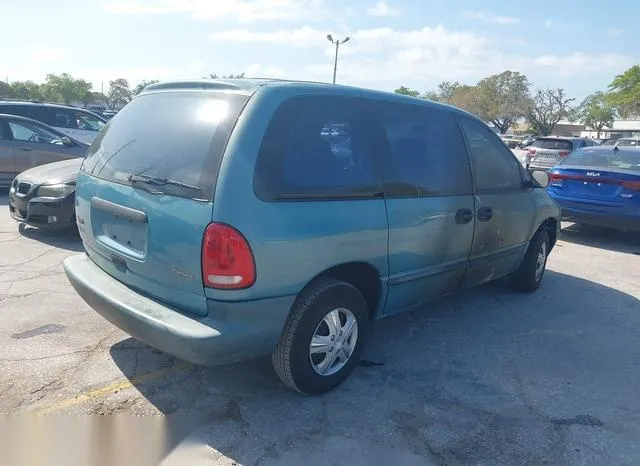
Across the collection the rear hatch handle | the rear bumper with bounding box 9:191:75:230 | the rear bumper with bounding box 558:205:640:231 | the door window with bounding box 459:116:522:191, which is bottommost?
the rear bumper with bounding box 9:191:75:230

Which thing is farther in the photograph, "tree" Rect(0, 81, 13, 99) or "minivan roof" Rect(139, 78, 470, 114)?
"tree" Rect(0, 81, 13, 99)

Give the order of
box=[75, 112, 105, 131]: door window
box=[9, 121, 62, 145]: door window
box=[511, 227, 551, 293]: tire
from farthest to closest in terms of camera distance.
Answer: box=[75, 112, 105, 131]: door window < box=[9, 121, 62, 145]: door window < box=[511, 227, 551, 293]: tire

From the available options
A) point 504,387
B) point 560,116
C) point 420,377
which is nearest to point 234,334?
point 420,377

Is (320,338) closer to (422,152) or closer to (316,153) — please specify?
(316,153)

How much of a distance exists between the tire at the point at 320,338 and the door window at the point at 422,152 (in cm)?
78

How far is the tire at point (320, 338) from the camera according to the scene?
306 cm

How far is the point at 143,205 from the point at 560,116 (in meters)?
69.4

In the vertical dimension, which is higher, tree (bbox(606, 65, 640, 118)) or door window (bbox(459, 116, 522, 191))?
tree (bbox(606, 65, 640, 118))

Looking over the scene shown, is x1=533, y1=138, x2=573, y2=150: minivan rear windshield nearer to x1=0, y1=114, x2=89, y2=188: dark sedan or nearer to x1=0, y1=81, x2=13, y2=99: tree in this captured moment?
x1=0, y1=114, x2=89, y2=188: dark sedan

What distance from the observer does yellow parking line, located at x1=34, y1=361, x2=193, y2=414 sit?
308 centimetres

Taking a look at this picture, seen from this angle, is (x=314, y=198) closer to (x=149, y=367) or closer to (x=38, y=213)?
(x=149, y=367)

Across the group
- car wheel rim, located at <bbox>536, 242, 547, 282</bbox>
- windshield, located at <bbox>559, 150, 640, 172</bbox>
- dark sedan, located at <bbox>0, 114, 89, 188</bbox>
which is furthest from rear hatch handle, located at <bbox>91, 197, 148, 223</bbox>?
windshield, located at <bbox>559, 150, 640, 172</bbox>

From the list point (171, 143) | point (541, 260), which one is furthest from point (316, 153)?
point (541, 260)

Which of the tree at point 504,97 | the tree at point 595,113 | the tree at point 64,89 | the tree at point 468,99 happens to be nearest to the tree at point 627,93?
the tree at point 595,113
